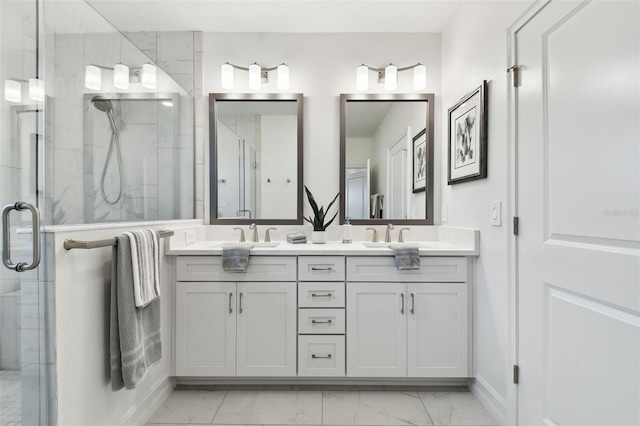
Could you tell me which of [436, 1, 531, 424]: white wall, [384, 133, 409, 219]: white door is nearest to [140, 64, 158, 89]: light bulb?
[384, 133, 409, 219]: white door

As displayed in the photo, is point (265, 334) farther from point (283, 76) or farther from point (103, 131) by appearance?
point (283, 76)

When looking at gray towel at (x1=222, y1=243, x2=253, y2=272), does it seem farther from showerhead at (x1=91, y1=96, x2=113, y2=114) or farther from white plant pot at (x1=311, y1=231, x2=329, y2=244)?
showerhead at (x1=91, y1=96, x2=113, y2=114)

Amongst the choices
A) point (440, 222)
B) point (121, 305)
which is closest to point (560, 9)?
point (440, 222)

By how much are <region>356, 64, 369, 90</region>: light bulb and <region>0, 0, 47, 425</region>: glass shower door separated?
73.1 inches

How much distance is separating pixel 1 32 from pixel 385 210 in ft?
7.20

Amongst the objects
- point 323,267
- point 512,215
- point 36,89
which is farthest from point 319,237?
point 36,89

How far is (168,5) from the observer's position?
2.08 metres

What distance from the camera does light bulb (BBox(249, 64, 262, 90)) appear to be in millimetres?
2320

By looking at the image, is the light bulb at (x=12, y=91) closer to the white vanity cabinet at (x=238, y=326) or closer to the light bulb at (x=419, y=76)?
the white vanity cabinet at (x=238, y=326)

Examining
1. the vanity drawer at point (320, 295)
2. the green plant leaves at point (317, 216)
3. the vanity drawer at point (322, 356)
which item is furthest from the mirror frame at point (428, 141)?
the vanity drawer at point (322, 356)

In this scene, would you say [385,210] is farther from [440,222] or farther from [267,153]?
[267,153]

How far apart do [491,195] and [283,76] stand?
1.69 meters

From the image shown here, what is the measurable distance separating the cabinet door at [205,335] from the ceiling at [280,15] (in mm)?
1900

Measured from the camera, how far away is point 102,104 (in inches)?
62.1
